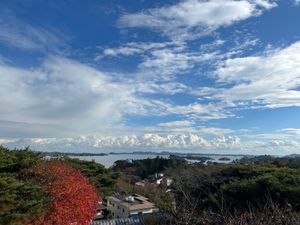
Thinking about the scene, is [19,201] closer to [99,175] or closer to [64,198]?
[64,198]

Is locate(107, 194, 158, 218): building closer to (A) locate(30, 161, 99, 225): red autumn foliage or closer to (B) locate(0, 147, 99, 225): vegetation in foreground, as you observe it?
(B) locate(0, 147, 99, 225): vegetation in foreground

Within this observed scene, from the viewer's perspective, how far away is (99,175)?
1117 inches

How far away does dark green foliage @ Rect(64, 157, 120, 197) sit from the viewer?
90.4 ft

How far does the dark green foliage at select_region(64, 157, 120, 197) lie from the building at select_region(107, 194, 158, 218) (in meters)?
6.96

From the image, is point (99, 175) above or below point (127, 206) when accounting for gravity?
above

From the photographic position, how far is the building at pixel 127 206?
118 ft

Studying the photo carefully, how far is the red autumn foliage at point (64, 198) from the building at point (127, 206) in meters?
17.5

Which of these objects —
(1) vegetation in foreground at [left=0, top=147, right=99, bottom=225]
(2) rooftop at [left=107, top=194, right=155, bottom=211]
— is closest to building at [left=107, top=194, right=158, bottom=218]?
(2) rooftop at [left=107, top=194, right=155, bottom=211]

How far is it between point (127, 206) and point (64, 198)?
2053 centimetres

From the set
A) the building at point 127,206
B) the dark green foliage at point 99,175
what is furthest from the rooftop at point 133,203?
the dark green foliage at point 99,175

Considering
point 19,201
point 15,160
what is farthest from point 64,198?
point 15,160

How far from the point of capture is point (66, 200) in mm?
16531

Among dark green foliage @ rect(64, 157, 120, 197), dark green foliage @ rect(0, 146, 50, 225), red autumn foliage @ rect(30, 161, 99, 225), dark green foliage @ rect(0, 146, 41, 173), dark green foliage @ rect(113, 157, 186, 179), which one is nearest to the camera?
dark green foliage @ rect(0, 146, 50, 225)

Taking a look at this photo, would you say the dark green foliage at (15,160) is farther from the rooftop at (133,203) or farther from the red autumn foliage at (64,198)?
the rooftop at (133,203)
